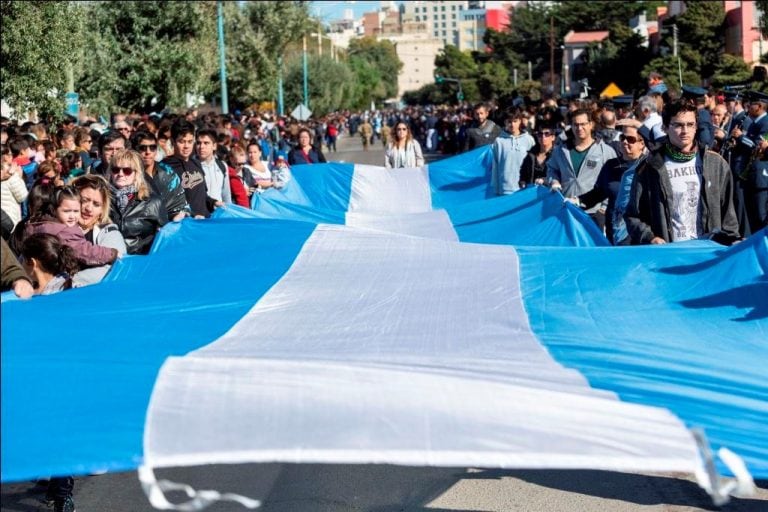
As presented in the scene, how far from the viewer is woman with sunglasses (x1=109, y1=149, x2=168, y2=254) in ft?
27.3

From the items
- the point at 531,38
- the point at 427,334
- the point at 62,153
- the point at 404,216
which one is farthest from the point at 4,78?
the point at 531,38

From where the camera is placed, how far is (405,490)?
6.82 meters

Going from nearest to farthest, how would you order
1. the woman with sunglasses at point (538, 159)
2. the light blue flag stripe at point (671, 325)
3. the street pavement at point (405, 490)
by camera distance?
the light blue flag stripe at point (671, 325) → the street pavement at point (405, 490) → the woman with sunglasses at point (538, 159)

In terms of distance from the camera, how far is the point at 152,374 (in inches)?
176

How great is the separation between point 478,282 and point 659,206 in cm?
152

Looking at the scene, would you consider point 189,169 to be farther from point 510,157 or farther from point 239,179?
point 510,157

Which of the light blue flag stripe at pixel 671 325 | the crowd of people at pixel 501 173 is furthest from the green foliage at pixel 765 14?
the light blue flag stripe at pixel 671 325

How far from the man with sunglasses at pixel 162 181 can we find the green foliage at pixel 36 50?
12172mm

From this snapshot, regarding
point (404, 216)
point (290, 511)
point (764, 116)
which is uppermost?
point (764, 116)

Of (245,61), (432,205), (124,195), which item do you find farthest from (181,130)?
(245,61)

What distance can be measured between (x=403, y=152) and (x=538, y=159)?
3518mm

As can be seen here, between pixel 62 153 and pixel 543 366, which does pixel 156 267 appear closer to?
pixel 543 366

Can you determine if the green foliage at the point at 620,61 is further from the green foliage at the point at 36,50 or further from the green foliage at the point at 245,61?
the green foliage at the point at 36,50

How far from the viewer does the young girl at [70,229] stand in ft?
22.8
